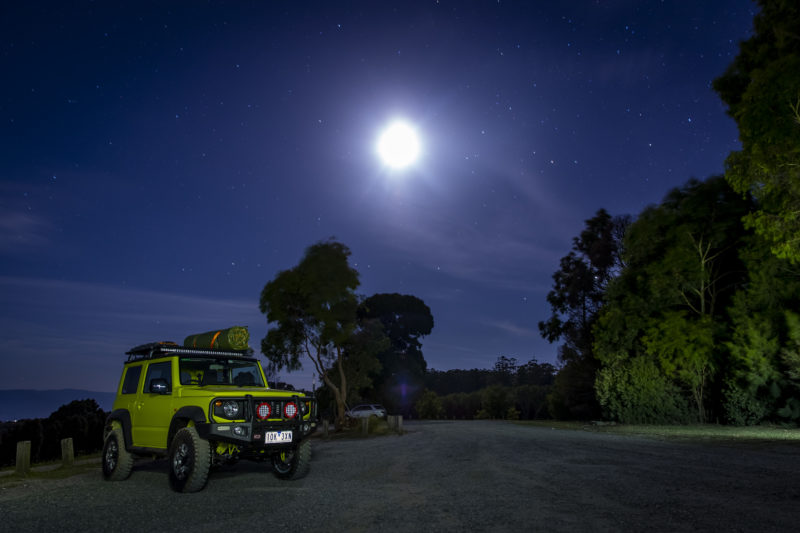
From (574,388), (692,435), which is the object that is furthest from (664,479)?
(574,388)

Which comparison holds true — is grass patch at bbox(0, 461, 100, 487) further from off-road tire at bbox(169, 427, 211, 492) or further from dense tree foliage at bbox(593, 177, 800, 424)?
dense tree foliage at bbox(593, 177, 800, 424)

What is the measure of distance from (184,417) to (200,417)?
0.54 m

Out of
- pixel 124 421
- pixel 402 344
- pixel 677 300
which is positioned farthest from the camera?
pixel 402 344

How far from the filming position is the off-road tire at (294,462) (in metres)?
8.02

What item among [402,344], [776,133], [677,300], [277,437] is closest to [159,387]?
[277,437]

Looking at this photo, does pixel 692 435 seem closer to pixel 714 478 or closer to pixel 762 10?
pixel 714 478

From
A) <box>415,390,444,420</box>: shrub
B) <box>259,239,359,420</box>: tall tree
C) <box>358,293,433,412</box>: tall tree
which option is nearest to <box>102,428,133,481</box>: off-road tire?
<box>259,239,359,420</box>: tall tree

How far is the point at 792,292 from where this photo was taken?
56.3ft

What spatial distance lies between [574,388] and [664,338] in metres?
10.6

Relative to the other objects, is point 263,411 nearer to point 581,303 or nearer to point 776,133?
point 776,133

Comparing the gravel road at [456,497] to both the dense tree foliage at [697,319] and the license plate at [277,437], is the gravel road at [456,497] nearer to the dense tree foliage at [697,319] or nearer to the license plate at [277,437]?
the license plate at [277,437]

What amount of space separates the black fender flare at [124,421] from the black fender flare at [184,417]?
1418 millimetres

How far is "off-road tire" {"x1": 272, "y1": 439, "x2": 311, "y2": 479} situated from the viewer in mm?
8023

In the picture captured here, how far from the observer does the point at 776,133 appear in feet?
42.1
